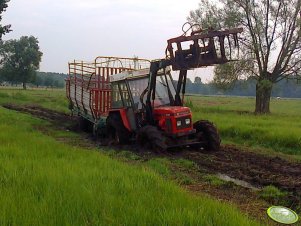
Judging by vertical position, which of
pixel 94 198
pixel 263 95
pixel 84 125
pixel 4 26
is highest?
pixel 4 26

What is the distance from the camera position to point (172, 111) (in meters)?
11.0

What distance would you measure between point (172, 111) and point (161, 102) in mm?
1075

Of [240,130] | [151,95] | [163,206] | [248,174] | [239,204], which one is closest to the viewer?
[163,206]

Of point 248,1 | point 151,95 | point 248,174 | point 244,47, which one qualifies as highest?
point 248,1

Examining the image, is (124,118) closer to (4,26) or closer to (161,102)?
(161,102)

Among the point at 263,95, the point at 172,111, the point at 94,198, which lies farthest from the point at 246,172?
the point at 263,95

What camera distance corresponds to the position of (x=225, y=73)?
29.6 m

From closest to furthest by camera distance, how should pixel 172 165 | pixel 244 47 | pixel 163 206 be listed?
pixel 163 206 < pixel 172 165 < pixel 244 47

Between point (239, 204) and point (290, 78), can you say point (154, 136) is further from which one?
point (290, 78)

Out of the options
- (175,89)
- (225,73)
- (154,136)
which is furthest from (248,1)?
(154,136)

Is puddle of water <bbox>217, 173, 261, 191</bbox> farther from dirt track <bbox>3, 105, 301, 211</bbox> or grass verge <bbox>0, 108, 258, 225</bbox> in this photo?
grass verge <bbox>0, 108, 258, 225</bbox>

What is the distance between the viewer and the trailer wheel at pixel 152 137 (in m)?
10.7

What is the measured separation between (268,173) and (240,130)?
21.0 ft

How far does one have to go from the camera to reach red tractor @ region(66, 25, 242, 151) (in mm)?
9977
